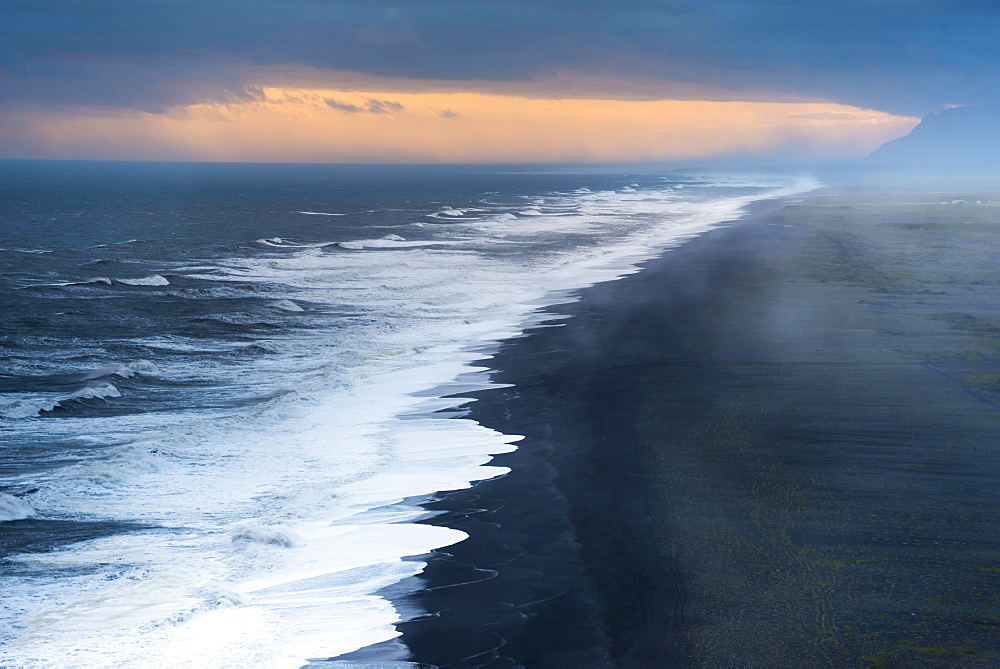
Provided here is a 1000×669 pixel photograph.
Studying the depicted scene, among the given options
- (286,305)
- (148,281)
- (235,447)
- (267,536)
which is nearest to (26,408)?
(235,447)

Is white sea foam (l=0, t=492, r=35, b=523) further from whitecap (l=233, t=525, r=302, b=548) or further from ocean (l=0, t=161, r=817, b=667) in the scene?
whitecap (l=233, t=525, r=302, b=548)

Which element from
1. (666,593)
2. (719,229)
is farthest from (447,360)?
(719,229)

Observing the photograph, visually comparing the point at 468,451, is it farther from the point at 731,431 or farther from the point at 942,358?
the point at 942,358

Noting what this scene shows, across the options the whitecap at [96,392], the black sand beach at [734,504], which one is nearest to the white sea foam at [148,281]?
the whitecap at [96,392]

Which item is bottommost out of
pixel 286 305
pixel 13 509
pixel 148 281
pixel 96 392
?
pixel 13 509

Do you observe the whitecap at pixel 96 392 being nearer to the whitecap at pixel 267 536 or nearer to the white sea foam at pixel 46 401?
the white sea foam at pixel 46 401

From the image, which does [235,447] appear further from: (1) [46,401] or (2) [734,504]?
(2) [734,504]
